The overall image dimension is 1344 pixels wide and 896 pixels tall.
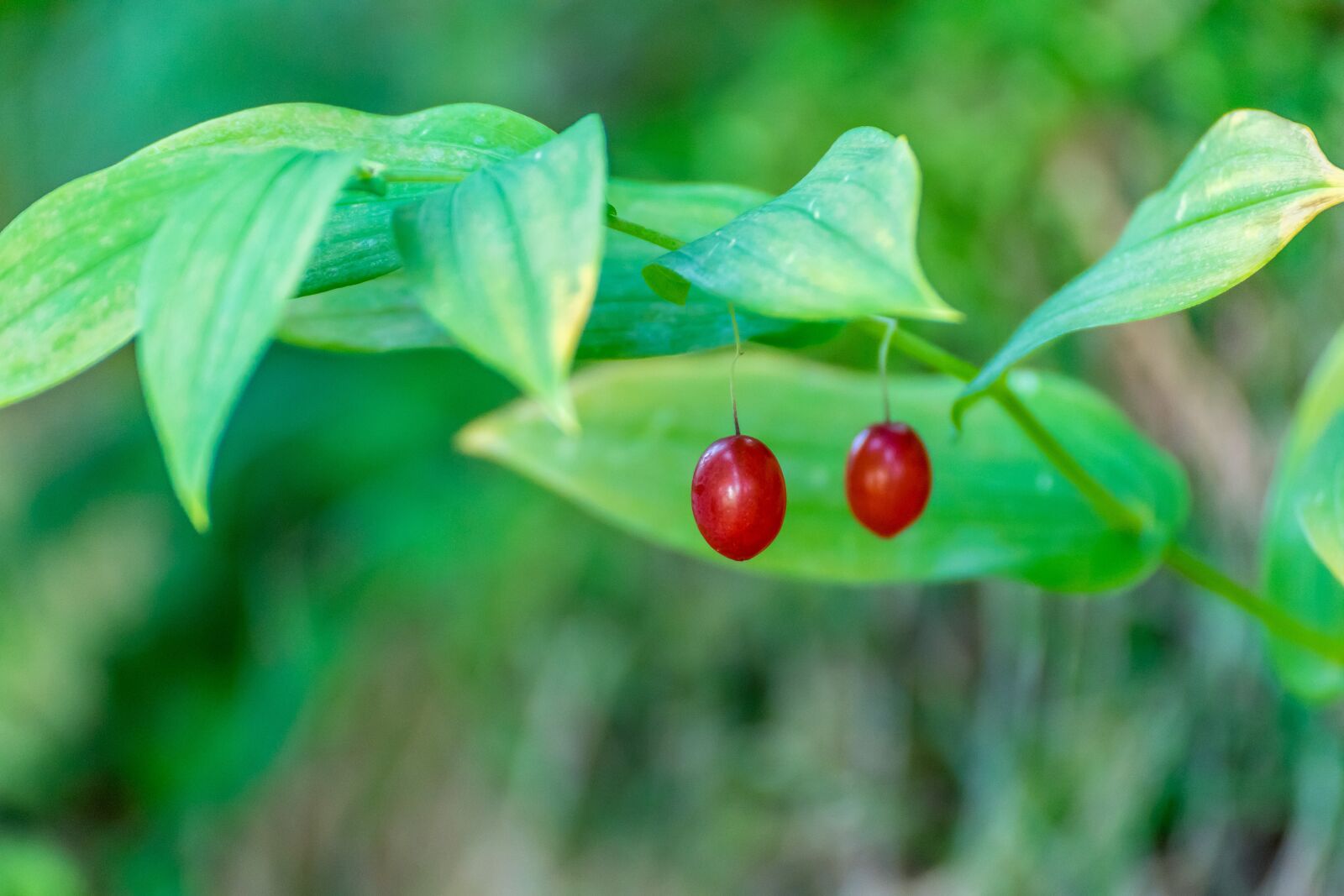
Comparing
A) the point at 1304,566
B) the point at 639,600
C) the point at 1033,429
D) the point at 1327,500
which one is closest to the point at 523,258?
the point at 1033,429

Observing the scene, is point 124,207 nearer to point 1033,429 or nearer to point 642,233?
point 642,233

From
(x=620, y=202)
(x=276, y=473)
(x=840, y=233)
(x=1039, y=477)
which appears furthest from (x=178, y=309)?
(x=276, y=473)

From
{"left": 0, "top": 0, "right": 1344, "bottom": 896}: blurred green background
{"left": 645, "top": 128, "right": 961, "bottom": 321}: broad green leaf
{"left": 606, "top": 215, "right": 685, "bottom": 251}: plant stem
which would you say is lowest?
{"left": 0, "top": 0, "right": 1344, "bottom": 896}: blurred green background

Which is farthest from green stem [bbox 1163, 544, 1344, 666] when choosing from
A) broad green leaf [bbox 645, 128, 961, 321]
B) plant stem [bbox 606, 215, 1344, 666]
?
broad green leaf [bbox 645, 128, 961, 321]

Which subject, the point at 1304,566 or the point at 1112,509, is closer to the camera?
the point at 1112,509

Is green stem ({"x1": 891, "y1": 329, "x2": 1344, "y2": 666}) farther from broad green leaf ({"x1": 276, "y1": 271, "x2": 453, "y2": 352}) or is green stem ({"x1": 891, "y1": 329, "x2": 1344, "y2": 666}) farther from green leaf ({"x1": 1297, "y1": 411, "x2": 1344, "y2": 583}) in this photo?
broad green leaf ({"x1": 276, "y1": 271, "x2": 453, "y2": 352})

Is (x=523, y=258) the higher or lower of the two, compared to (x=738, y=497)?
higher

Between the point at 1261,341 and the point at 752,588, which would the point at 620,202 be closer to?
the point at 1261,341
